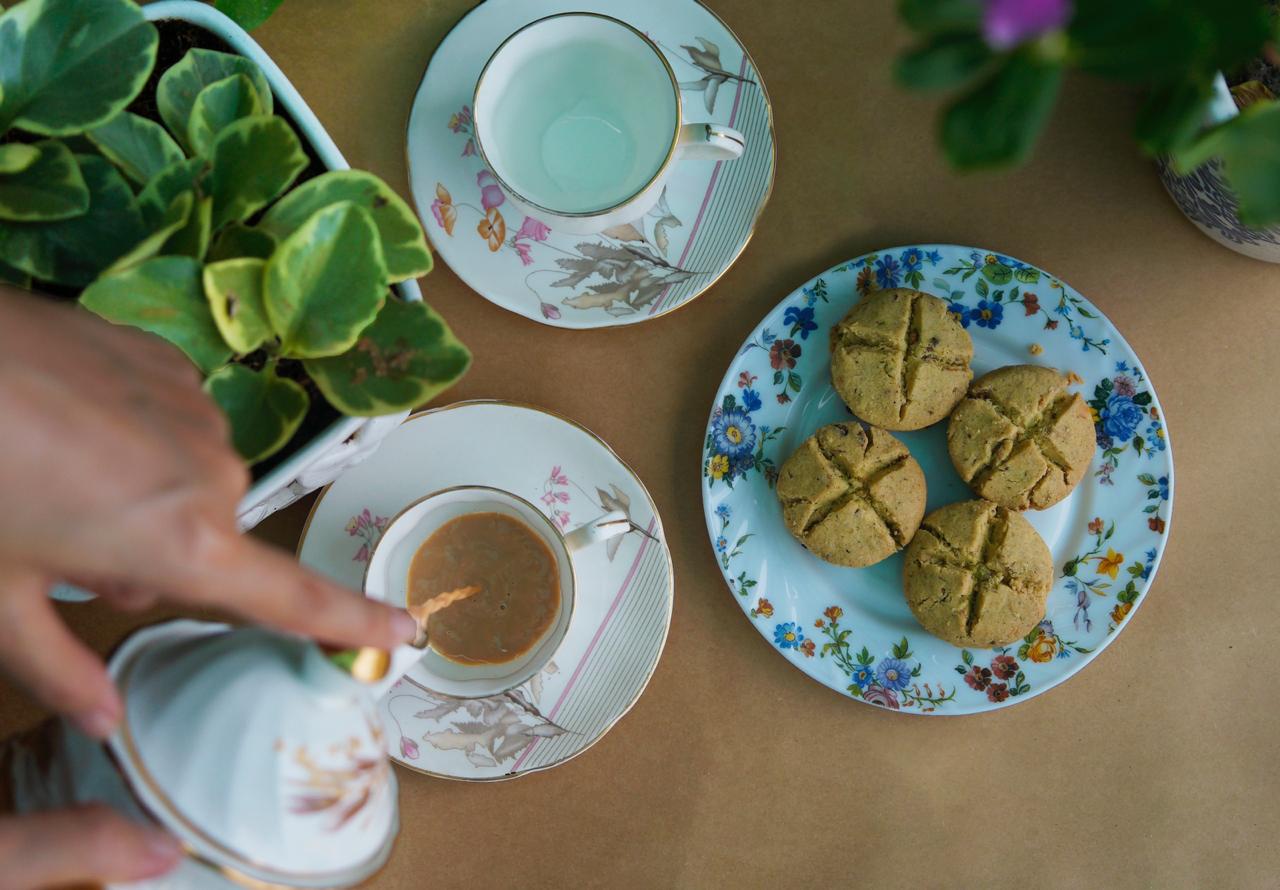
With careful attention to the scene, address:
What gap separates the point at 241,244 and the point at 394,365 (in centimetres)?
13

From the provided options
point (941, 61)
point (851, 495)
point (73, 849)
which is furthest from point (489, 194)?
point (73, 849)

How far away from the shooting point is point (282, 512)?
0.92 metres

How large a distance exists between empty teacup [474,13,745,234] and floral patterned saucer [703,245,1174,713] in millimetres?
186

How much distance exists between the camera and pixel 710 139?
812 mm

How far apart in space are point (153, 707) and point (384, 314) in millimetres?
257

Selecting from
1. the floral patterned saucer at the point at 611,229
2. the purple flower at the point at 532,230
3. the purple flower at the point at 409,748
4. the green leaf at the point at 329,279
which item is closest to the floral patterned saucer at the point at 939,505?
the floral patterned saucer at the point at 611,229

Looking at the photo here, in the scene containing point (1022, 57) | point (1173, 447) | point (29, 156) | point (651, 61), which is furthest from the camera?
point (1173, 447)

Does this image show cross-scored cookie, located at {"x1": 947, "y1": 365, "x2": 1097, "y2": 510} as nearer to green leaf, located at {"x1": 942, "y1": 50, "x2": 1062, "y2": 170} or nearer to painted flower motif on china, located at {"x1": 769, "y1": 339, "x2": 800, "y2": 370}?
painted flower motif on china, located at {"x1": 769, "y1": 339, "x2": 800, "y2": 370}

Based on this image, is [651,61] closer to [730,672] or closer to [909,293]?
[909,293]

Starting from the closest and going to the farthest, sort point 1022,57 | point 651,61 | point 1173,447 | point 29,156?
point 1022,57, point 29,156, point 651,61, point 1173,447

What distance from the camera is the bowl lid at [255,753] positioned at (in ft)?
1.43

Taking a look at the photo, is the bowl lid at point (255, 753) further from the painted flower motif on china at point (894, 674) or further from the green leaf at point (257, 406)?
the painted flower motif on china at point (894, 674)

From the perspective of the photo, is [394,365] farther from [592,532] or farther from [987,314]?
[987,314]

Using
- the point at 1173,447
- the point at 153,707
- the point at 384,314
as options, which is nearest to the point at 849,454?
the point at 1173,447
